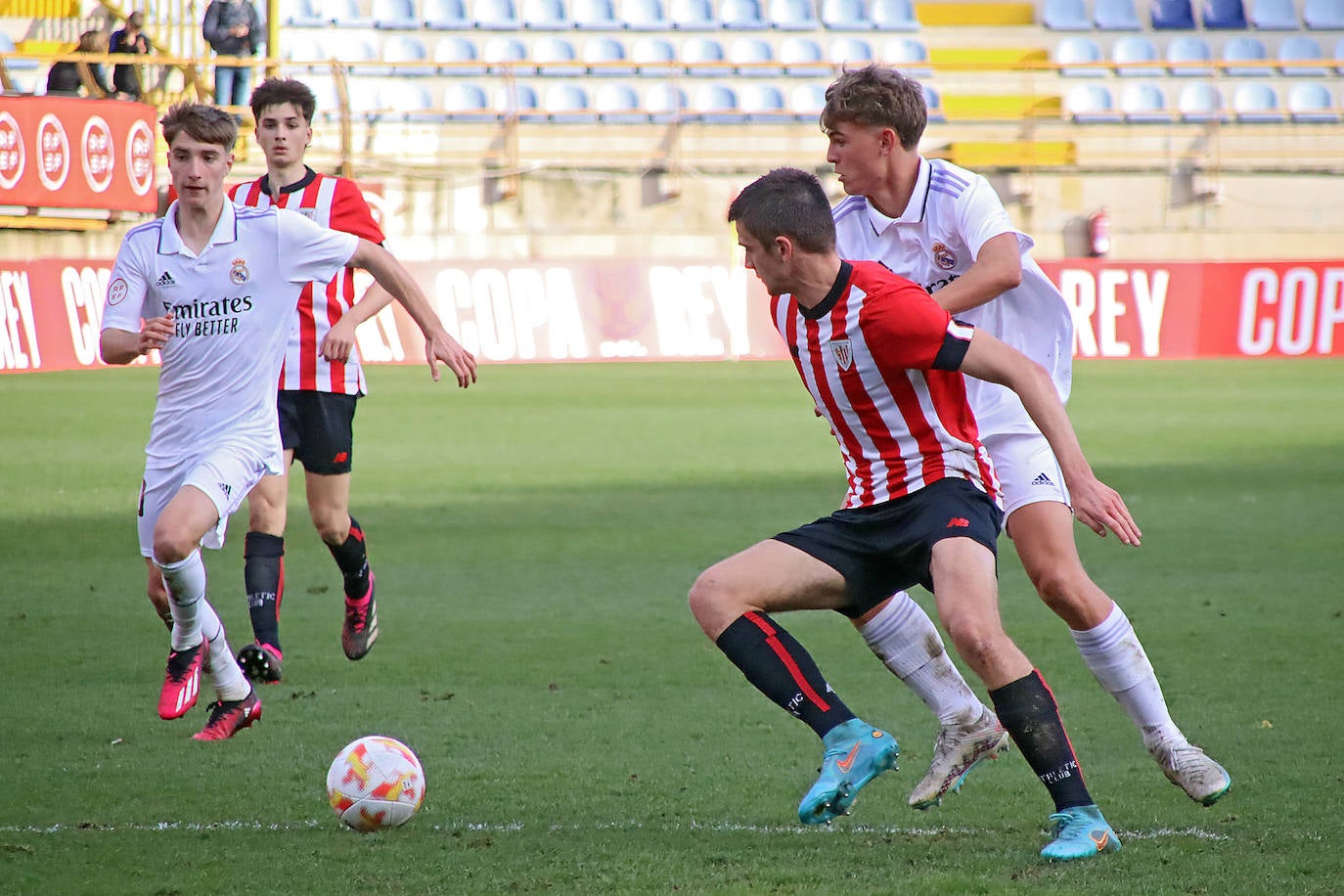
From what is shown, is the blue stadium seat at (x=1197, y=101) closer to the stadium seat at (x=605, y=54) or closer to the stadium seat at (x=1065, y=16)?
the stadium seat at (x=1065, y=16)

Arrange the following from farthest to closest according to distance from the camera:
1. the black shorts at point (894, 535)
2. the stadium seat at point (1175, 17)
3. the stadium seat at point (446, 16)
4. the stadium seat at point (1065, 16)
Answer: the stadium seat at point (1175, 17) < the stadium seat at point (1065, 16) < the stadium seat at point (446, 16) < the black shorts at point (894, 535)

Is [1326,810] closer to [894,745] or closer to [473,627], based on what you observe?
[894,745]

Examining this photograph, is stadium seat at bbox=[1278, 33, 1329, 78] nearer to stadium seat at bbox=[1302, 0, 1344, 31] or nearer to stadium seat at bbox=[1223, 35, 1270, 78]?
stadium seat at bbox=[1223, 35, 1270, 78]

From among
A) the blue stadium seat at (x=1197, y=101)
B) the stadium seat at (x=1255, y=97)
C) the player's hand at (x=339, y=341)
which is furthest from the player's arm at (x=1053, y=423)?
the stadium seat at (x=1255, y=97)

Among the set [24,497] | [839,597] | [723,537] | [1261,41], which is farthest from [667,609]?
[1261,41]

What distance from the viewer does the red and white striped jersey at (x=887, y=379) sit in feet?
13.2

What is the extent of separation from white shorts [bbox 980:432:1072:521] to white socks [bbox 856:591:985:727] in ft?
1.37

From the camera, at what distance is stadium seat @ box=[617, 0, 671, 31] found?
29.2 meters

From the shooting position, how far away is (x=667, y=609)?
7.69 metres

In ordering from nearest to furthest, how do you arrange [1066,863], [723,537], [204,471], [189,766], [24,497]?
[1066,863] < [189,766] < [204,471] < [723,537] < [24,497]

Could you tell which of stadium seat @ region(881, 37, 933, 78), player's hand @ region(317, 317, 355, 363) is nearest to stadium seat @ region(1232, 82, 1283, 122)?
stadium seat @ region(881, 37, 933, 78)

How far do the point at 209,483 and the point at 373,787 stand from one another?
1.45m

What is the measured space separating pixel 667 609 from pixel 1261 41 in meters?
26.1

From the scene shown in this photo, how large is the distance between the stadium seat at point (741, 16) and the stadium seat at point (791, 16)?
9.0 inches
